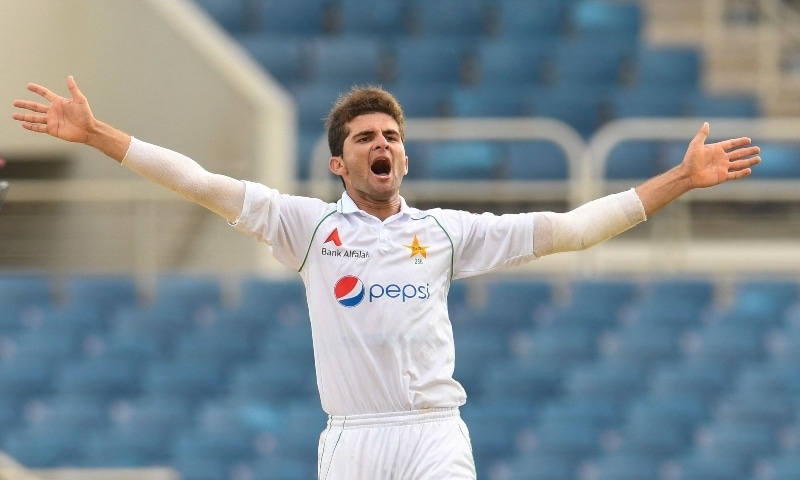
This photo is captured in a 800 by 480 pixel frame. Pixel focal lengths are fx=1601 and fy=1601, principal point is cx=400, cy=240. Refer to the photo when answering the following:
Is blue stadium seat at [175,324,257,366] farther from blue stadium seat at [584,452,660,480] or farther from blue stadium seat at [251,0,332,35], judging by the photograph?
blue stadium seat at [251,0,332,35]

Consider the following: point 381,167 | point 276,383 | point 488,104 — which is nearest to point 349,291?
point 381,167

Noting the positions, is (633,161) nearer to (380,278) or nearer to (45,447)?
(45,447)

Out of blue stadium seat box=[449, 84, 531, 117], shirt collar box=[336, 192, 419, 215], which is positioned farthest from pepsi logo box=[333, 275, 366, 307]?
blue stadium seat box=[449, 84, 531, 117]

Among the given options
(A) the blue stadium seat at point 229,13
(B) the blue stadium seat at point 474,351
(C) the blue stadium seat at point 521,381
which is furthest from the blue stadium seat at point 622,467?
(A) the blue stadium seat at point 229,13

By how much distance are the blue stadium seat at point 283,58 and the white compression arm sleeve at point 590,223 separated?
1022 centimetres

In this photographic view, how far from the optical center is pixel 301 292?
12898mm

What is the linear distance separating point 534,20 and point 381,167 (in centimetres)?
1110

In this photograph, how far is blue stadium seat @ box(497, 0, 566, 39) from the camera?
16703 mm

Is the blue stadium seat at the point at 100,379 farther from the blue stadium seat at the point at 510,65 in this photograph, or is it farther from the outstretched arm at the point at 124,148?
the outstretched arm at the point at 124,148

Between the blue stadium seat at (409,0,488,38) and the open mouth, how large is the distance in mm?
10889

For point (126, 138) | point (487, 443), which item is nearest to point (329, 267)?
point (126, 138)

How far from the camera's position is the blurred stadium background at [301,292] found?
38.8 ft

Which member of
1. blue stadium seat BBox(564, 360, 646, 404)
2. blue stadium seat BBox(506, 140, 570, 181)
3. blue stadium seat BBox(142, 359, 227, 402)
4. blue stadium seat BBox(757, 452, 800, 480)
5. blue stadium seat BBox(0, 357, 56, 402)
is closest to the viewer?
blue stadium seat BBox(757, 452, 800, 480)

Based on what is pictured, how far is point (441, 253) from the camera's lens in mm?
5988
